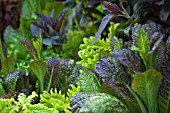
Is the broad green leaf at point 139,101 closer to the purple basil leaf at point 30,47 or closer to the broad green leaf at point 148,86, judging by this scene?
the broad green leaf at point 148,86

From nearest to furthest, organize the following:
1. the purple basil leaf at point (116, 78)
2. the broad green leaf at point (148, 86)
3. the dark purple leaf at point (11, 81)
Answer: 1. the broad green leaf at point (148, 86)
2. the purple basil leaf at point (116, 78)
3. the dark purple leaf at point (11, 81)

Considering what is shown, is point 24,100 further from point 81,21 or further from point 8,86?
point 81,21

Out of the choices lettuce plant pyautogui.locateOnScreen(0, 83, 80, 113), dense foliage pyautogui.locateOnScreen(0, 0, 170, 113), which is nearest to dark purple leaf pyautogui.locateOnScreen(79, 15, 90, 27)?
dense foliage pyautogui.locateOnScreen(0, 0, 170, 113)

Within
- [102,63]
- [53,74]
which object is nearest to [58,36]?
[53,74]

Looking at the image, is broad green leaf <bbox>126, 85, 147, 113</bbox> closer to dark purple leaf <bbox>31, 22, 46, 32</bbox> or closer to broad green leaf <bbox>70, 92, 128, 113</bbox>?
broad green leaf <bbox>70, 92, 128, 113</bbox>

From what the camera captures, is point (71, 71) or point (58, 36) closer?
point (71, 71)

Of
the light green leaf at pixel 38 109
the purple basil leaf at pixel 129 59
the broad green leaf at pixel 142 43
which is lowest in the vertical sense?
the light green leaf at pixel 38 109

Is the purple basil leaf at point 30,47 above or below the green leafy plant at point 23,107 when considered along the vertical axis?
above

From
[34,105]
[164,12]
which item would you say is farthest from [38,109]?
[164,12]

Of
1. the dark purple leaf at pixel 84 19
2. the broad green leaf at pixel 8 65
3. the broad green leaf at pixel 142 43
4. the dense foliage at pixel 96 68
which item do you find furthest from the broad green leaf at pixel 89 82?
the dark purple leaf at pixel 84 19
